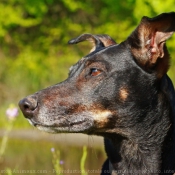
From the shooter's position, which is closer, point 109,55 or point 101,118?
point 101,118

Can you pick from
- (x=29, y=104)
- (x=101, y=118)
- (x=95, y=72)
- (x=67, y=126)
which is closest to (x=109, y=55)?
(x=95, y=72)

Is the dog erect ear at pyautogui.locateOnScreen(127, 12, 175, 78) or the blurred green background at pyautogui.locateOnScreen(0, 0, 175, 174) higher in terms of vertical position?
the dog erect ear at pyautogui.locateOnScreen(127, 12, 175, 78)

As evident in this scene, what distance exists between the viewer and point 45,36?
1903 centimetres

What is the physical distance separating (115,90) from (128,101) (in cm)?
15

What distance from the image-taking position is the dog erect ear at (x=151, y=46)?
16.5 feet

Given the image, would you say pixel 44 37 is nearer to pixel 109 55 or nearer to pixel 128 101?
pixel 109 55

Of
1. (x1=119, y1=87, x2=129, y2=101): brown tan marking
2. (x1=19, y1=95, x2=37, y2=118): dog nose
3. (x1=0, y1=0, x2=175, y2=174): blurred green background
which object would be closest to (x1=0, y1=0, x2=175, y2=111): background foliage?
(x1=0, y1=0, x2=175, y2=174): blurred green background

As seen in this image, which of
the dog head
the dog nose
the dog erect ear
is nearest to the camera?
the dog nose

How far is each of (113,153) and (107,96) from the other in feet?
1.94

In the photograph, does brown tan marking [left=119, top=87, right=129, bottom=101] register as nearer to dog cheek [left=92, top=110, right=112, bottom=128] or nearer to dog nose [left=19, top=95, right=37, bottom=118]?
dog cheek [left=92, top=110, right=112, bottom=128]

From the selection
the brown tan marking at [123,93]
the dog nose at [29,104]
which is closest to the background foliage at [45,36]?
the brown tan marking at [123,93]

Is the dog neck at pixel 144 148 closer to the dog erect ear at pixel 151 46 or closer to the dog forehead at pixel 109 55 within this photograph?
the dog erect ear at pixel 151 46

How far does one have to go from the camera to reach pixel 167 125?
16.8ft

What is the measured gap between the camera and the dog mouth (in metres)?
4.95
